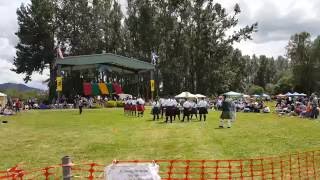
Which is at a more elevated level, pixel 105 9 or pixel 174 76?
pixel 105 9

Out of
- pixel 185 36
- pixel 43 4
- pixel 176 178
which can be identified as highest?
pixel 43 4

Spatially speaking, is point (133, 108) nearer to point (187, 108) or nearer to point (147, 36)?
point (187, 108)

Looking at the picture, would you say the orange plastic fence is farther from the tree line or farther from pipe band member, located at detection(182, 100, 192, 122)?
the tree line

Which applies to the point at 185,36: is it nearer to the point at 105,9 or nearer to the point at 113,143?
the point at 105,9

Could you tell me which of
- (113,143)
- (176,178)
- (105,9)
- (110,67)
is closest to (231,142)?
(113,143)

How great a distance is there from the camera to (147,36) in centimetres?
8512

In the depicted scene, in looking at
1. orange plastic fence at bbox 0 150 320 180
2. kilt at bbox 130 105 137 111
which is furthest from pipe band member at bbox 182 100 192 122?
orange plastic fence at bbox 0 150 320 180

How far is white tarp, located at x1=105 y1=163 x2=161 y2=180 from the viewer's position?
6484mm

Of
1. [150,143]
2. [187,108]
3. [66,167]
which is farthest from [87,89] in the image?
[66,167]

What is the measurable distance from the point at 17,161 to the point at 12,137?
8.36 m

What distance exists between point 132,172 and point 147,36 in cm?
7920

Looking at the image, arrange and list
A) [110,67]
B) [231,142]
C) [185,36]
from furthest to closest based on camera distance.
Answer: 1. [185,36]
2. [110,67]
3. [231,142]

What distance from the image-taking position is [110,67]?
239 feet

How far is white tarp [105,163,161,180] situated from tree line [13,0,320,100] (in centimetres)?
7789
